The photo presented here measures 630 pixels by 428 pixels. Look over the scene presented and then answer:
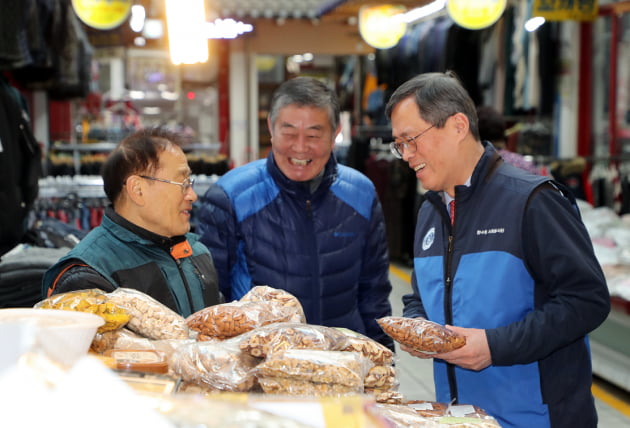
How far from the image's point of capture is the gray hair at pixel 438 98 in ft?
7.50

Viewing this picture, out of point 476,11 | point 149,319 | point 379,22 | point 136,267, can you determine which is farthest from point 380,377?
point 379,22

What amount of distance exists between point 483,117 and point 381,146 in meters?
6.29

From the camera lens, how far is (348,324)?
2.96 metres

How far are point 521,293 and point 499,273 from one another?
0.09 meters

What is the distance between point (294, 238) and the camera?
9.57ft

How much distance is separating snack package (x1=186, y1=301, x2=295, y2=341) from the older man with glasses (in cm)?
59

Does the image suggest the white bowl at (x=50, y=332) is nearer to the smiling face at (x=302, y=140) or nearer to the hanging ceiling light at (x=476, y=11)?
the smiling face at (x=302, y=140)

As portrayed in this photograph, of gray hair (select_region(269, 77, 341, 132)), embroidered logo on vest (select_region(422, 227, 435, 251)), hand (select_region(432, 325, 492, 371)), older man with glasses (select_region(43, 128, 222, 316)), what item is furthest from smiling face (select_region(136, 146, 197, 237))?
hand (select_region(432, 325, 492, 371))

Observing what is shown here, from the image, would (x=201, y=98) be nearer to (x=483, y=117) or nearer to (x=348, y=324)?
(x=483, y=117)

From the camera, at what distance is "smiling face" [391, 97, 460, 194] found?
2.30 metres

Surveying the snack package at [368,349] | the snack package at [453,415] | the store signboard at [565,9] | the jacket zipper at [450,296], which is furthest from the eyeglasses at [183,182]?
the store signboard at [565,9]

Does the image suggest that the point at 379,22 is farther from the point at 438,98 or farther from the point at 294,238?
the point at 438,98

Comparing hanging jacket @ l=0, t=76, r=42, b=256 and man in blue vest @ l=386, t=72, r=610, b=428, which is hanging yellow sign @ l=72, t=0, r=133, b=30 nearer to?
hanging jacket @ l=0, t=76, r=42, b=256

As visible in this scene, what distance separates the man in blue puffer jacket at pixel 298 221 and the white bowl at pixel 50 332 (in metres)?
1.73
